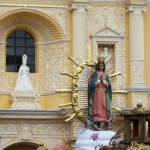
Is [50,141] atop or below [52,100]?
below

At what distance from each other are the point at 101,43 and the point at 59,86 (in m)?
2.08

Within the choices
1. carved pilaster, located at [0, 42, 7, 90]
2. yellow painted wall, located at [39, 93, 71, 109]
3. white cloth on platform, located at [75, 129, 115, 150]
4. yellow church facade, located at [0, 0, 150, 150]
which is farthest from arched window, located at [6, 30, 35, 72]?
white cloth on platform, located at [75, 129, 115, 150]

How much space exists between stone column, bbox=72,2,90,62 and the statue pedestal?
1931 mm

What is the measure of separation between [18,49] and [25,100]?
2053 millimetres

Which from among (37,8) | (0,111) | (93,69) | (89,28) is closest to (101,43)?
(89,28)

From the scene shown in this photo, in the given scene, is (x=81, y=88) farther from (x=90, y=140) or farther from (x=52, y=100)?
(x=52, y=100)

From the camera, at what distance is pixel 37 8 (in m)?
27.5

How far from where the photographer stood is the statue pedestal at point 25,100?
2686cm

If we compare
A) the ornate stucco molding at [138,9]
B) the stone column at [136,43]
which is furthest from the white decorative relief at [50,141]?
the ornate stucco molding at [138,9]

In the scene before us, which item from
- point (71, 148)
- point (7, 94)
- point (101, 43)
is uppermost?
point (101, 43)

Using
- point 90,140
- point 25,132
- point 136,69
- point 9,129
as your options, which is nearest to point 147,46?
point 136,69

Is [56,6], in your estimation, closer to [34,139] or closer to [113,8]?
[113,8]

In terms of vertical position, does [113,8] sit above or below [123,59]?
above

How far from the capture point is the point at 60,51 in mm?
27516
